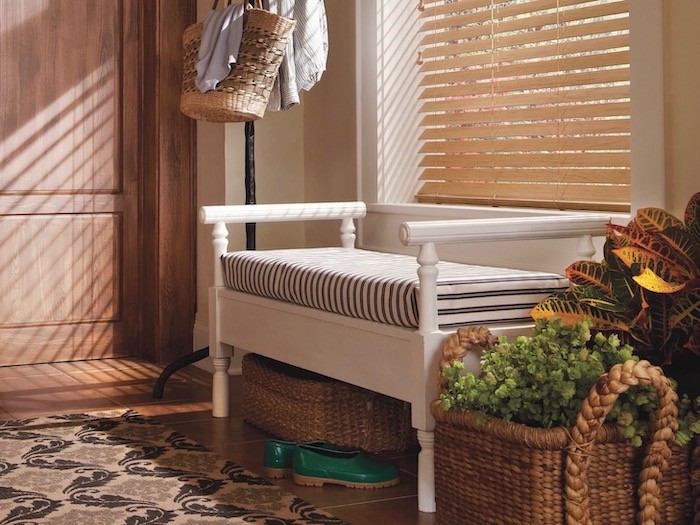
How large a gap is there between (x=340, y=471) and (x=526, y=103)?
1308mm

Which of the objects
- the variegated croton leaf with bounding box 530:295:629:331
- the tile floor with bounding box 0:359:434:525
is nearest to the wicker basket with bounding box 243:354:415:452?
the tile floor with bounding box 0:359:434:525

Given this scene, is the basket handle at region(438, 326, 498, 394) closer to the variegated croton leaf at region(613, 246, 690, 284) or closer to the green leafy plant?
the green leafy plant

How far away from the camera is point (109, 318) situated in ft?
15.3

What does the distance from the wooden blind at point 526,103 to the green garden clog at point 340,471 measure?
0.99 meters

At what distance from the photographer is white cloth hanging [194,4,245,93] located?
133 inches

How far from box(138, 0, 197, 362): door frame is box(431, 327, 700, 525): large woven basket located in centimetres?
256

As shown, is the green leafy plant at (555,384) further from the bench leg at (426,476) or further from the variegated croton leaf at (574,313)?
the bench leg at (426,476)

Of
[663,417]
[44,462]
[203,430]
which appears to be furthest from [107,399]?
[663,417]

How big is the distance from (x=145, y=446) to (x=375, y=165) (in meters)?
1.44

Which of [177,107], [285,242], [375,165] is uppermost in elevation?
[177,107]

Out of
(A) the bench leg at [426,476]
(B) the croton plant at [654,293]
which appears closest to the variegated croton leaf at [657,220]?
(B) the croton plant at [654,293]

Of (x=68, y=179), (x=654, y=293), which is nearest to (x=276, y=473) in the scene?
(x=654, y=293)

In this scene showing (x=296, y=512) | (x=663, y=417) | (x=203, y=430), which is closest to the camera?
(x=663, y=417)

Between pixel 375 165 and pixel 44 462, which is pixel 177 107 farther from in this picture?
pixel 44 462
